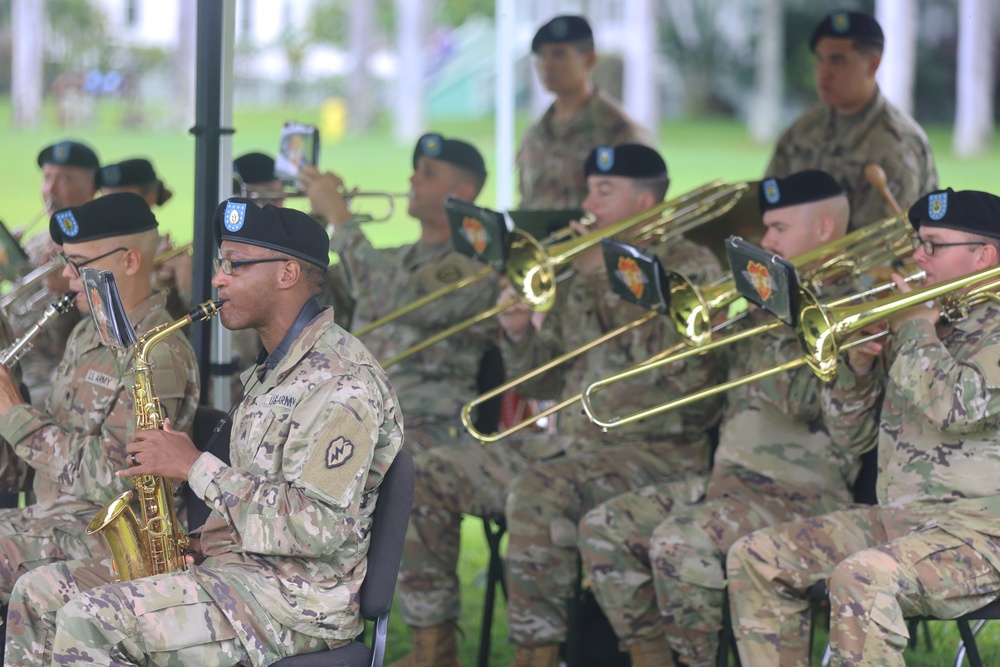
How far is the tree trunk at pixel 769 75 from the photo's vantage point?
23453 mm

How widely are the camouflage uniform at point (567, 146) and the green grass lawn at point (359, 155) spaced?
33.2 feet

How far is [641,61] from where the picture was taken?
22.6 m

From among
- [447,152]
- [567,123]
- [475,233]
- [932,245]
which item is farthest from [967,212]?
[567,123]

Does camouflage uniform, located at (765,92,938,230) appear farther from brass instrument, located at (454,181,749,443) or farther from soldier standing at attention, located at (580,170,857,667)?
soldier standing at attention, located at (580,170,857,667)

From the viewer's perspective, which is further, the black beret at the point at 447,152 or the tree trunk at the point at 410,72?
the tree trunk at the point at 410,72

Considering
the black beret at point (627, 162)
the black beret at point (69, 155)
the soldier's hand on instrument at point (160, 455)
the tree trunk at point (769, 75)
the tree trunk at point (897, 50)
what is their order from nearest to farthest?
the soldier's hand on instrument at point (160, 455) → the black beret at point (627, 162) → the black beret at point (69, 155) → the tree trunk at point (897, 50) → the tree trunk at point (769, 75)

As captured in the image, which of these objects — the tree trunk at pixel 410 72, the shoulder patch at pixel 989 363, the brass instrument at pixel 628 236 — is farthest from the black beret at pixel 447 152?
the tree trunk at pixel 410 72

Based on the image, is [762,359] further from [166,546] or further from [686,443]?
[166,546]

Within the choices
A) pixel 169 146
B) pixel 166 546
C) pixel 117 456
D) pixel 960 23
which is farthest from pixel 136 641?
pixel 169 146

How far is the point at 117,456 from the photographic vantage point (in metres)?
4.03

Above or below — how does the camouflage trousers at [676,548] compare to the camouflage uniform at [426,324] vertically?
below

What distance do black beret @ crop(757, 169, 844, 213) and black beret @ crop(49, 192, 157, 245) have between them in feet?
6.87

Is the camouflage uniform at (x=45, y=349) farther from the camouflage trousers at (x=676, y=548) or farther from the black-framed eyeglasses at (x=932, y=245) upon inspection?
the black-framed eyeglasses at (x=932, y=245)

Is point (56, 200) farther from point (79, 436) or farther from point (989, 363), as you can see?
point (989, 363)
